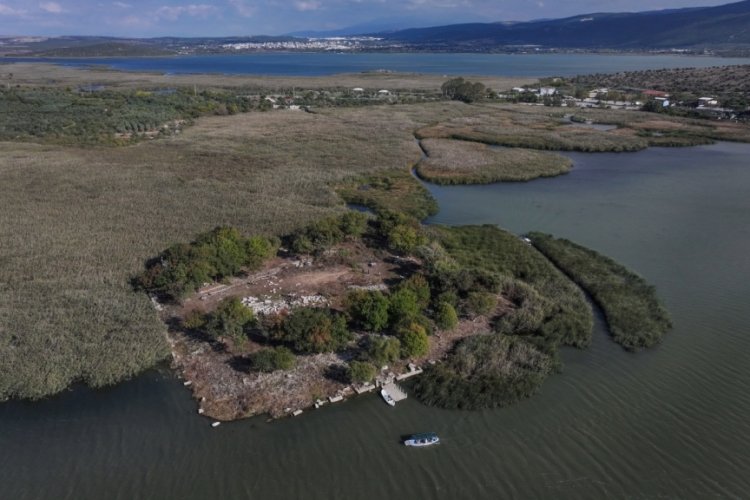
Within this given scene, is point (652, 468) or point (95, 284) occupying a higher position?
point (95, 284)

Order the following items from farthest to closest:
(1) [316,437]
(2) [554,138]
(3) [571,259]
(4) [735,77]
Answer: (4) [735,77] < (2) [554,138] < (3) [571,259] < (1) [316,437]

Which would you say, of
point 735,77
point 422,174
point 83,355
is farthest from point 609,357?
point 735,77

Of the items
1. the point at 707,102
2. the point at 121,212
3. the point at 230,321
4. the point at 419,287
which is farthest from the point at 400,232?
the point at 707,102

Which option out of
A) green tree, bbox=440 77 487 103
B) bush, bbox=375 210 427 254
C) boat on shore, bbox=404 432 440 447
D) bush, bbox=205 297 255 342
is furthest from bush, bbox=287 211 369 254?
green tree, bbox=440 77 487 103

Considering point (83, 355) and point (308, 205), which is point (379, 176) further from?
point (83, 355)

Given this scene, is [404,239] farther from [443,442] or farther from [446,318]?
[443,442]
